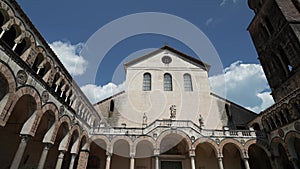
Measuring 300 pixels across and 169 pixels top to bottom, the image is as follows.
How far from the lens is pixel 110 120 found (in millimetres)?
18734

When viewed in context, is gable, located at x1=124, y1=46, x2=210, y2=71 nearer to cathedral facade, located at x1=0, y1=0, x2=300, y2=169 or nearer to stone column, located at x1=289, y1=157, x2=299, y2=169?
cathedral facade, located at x1=0, y1=0, x2=300, y2=169

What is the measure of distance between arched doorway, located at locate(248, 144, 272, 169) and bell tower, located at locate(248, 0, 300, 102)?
5.25 meters

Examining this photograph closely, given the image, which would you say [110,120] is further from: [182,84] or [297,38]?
[297,38]

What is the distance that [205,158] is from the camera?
17.2m

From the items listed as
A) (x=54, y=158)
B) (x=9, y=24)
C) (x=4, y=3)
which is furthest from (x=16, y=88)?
(x=54, y=158)

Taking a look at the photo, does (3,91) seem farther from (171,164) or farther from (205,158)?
(205,158)

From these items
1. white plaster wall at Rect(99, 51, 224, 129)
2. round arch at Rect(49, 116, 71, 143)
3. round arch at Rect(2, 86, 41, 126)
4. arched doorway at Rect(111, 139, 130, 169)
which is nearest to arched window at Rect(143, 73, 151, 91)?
white plaster wall at Rect(99, 51, 224, 129)

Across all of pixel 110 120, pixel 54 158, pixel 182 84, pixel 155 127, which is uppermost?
pixel 182 84

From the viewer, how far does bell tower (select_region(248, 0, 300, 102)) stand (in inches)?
608

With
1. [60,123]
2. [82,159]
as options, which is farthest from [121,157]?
[60,123]

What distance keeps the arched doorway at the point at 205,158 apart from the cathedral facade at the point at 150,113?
93 mm

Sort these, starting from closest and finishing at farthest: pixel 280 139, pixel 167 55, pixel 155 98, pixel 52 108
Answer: pixel 52 108 < pixel 280 139 < pixel 155 98 < pixel 167 55

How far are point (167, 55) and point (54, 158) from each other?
17.8m

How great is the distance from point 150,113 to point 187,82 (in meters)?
6.55
